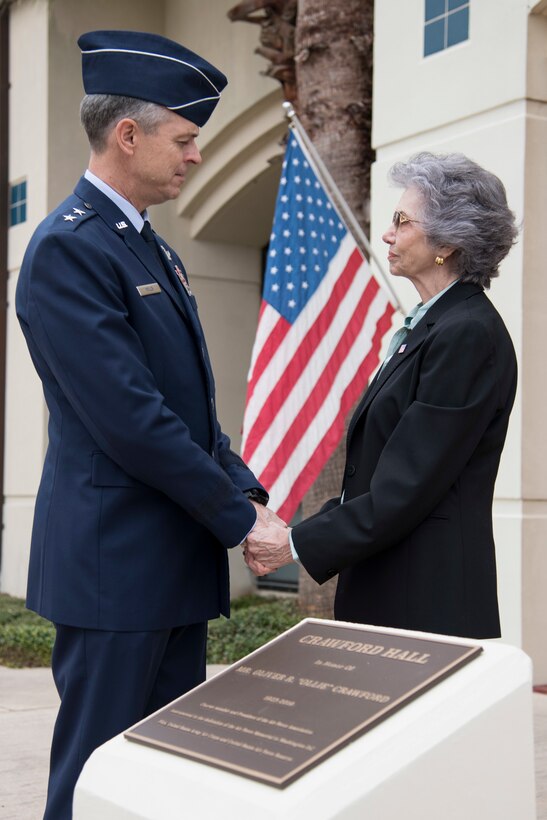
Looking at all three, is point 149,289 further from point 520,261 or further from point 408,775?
point 520,261

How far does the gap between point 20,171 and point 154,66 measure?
7809 mm

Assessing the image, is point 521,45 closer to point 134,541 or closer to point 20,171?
point 134,541

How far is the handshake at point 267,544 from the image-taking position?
2.62 meters

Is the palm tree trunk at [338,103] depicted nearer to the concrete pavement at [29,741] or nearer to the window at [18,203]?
the concrete pavement at [29,741]

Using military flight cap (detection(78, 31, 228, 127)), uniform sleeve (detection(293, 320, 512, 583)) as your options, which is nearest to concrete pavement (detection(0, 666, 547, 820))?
uniform sleeve (detection(293, 320, 512, 583))

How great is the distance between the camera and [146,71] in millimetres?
2627

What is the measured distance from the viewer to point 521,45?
5.64m

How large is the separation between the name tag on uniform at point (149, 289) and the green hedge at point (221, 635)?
168 inches

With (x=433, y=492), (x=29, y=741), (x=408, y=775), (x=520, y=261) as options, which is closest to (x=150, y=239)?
(x=433, y=492)

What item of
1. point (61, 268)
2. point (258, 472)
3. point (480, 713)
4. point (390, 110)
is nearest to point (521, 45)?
point (390, 110)

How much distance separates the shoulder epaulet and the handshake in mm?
754

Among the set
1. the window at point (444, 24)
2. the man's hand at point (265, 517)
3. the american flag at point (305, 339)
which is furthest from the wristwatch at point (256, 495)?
the window at point (444, 24)

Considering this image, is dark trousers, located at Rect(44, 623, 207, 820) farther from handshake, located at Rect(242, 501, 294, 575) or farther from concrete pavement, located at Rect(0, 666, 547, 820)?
concrete pavement, located at Rect(0, 666, 547, 820)

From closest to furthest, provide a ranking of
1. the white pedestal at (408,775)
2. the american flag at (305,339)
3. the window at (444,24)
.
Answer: the white pedestal at (408,775) → the american flag at (305,339) → the window at (444,24)
